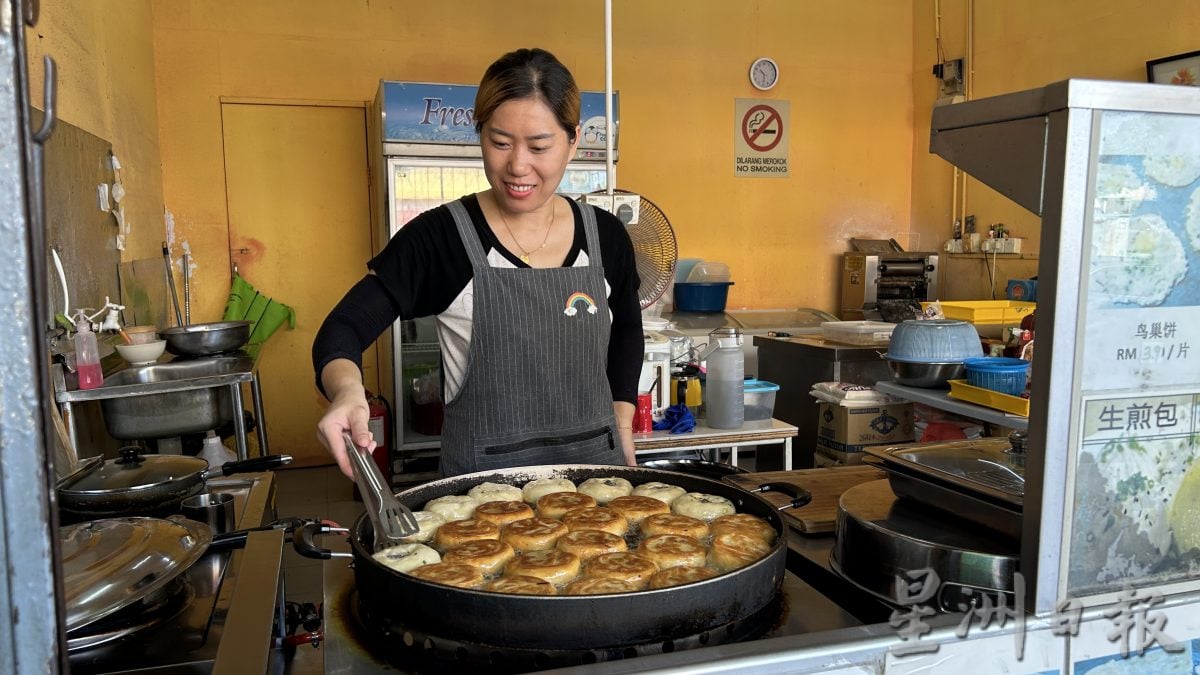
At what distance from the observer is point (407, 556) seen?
123 centimetres

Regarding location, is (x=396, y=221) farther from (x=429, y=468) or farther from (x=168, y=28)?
(x=168, y=28)

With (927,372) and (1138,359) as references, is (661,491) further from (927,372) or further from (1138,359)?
(927,372)

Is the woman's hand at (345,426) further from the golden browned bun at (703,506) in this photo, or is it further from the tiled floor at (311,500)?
the tiled floor at (311,500)

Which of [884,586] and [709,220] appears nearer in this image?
[884,586]

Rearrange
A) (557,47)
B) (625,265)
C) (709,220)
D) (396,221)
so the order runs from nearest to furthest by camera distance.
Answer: (625,265), (396,221), (557,47), (709,220)

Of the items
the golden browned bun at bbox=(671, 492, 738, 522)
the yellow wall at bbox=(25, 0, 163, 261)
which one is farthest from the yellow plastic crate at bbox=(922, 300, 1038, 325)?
the yellow wall at bbox=(25, 0, 163, 261)

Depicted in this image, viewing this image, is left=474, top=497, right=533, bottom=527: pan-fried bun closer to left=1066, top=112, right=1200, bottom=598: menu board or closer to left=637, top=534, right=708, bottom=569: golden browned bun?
left=637, top=534, right=708, bottom=569: golden browned bun

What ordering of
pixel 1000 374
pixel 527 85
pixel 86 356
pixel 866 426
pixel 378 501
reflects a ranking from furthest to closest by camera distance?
pixel 866 426, pixel 1000 374, pixel 86 356, pixel 527 85, pixel 378 501

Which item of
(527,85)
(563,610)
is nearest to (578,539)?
(563,610)

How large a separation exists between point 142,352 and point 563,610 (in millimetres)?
3185

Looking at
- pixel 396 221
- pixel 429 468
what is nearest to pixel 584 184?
pixel 396 221

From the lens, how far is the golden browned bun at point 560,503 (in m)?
1.44

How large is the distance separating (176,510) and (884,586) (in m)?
1.40

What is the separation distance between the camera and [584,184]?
5.24 meters
